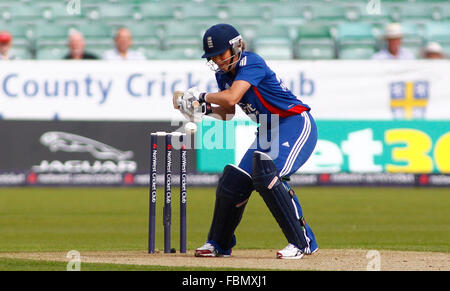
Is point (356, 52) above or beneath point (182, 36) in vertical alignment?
beneath

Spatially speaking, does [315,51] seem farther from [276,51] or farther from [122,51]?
[122,51]

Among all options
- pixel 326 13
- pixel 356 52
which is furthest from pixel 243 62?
pixel 326 13

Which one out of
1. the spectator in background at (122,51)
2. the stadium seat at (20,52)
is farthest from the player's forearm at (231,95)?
the stadium seat at (20,52)

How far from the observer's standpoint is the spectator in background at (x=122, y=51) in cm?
1711

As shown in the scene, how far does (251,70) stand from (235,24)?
37.6 feet

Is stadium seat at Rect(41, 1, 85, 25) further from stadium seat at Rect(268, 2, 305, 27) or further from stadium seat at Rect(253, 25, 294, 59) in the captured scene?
stadium seat at Rect(268, 2, 305, 27)

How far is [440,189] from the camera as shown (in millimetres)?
16828

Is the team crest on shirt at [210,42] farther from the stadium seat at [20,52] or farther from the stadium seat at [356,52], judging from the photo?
the stadium seat at [20,52]

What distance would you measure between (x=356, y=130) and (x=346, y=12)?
453 cm

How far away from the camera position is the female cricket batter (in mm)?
7941

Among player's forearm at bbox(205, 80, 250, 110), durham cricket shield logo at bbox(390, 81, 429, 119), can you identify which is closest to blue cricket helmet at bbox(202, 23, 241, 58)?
player's forearm at bbox(205, 80, 250, 110)

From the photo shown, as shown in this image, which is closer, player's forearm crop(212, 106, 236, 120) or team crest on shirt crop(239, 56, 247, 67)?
team crest on shirt crop(239, 56, 247, 67)

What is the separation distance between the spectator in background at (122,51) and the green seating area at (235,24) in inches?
26.8

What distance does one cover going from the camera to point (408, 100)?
17.0 metres
